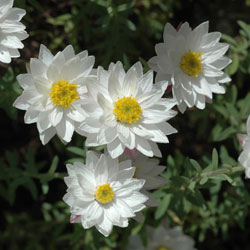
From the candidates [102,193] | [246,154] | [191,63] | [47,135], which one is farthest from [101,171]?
[191,63]

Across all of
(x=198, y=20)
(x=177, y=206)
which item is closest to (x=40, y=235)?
(x=177, y=206)

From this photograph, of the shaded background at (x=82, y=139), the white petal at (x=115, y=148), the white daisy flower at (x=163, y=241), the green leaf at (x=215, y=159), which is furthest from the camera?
the white daisy flower at (x=163, y=241)

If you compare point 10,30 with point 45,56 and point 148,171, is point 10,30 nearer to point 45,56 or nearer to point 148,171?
point 45,56

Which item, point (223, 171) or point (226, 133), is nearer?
point (223, 171)

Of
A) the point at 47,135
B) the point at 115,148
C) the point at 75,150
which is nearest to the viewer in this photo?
the point at 115,148

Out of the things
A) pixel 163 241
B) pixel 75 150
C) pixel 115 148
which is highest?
pixel 115 148

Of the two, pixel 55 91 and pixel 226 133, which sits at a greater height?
pixel 55 91

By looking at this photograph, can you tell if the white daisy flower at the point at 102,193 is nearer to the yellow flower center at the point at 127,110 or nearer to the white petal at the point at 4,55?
the yellow flower center at the point at 127,110

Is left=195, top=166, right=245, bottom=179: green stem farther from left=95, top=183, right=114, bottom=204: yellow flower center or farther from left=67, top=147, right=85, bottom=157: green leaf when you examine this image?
left=67, top=147, right=85, bottom=157: green leaf

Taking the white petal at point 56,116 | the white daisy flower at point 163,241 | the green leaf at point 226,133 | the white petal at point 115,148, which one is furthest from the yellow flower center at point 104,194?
the green leaf at point 226,133
